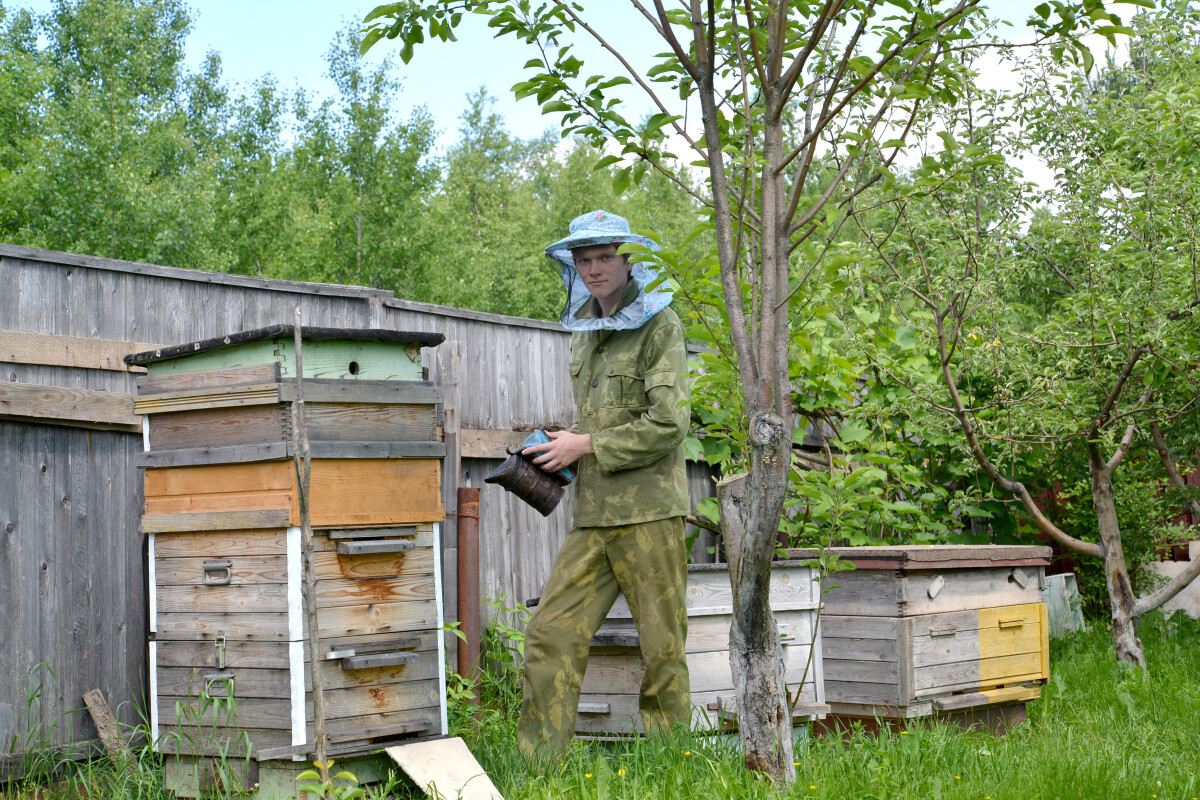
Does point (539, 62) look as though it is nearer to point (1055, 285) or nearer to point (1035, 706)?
point (1035, 706)

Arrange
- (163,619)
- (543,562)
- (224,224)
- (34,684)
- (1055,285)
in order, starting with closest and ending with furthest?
1. (163,619)
2. (34,684)
3. (543,562)
4. (1055,285)
5. (224,224)

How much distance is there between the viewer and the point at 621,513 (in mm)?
3967

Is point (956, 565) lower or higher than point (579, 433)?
lower

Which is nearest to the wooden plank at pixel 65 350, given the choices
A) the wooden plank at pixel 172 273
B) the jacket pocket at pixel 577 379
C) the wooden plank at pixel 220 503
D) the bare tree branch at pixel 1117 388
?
the wooden plank at pixel 172 273

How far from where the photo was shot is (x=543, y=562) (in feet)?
21.4

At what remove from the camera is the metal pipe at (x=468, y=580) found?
562cm

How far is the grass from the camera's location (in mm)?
3232

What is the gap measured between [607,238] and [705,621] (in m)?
1.61

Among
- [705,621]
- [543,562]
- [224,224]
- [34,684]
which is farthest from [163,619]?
[224,224]

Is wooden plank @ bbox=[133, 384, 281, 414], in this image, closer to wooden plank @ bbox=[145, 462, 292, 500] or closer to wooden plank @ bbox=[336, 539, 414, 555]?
wooden plank @ bbox=[145, 462, 292, 500]

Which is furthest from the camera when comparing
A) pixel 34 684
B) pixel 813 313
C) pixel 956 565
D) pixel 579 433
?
pixel 956 565

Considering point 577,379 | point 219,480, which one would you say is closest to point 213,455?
point 219,480

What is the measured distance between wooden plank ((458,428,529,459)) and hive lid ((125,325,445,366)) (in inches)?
84.8

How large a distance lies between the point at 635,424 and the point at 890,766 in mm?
1502
